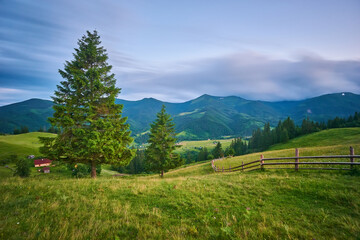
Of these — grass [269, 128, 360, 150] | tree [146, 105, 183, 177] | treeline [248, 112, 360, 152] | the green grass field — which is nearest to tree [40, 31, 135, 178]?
the green grass field

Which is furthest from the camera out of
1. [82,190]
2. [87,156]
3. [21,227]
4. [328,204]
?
[87,156]

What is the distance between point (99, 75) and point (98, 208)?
13.4 meters

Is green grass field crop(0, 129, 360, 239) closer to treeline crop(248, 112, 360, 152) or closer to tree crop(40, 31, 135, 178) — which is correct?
tree crop(40, 31, 135, 178)

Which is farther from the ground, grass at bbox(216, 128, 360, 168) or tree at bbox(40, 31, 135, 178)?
tree at bbox(40, 31, 135, 178)

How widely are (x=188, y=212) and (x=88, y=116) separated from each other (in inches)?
500

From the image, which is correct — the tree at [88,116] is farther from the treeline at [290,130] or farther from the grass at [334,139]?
the treeline at [290,130]

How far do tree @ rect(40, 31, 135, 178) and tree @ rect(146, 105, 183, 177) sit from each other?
12844mm

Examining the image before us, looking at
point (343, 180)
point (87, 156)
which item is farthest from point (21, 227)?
point (343, 180)

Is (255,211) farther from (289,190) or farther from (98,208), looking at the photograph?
(98,208)

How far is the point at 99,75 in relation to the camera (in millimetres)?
15266

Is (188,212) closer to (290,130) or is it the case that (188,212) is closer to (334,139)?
(334,139)

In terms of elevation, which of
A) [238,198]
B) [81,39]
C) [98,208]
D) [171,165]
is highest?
[81,39]

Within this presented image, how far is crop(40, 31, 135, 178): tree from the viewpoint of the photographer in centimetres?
1338

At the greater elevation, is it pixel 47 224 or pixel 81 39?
pixel 81 39
